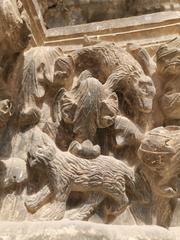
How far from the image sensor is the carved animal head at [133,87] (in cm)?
169

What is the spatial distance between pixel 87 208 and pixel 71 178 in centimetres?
11

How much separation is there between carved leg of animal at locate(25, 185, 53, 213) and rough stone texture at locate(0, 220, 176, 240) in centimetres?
6

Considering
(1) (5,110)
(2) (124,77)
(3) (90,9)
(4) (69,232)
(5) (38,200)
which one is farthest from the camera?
(3) (90,9)

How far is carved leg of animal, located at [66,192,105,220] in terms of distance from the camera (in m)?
1.46

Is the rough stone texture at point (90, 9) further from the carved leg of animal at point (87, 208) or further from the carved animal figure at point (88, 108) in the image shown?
the carved leg of animal at point (87, 208)

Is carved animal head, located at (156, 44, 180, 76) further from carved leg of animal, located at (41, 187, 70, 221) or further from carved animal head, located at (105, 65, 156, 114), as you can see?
carved leg of animal, located at (41, 187, 70, 221)

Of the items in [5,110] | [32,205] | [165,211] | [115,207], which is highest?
[5,110]

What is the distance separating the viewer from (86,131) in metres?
1.60

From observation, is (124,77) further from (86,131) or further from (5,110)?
(5,110)

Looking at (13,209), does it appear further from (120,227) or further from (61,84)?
(61,84)

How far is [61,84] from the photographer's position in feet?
5.71

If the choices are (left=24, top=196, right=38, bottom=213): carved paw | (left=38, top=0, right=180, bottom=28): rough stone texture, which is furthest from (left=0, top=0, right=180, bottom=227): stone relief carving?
(left=38, top=0, right=180, bottom=28): rough stone texture

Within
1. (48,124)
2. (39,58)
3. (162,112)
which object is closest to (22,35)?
(39,58)

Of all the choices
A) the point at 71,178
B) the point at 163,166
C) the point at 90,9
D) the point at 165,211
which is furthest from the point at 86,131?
the point at 90,9
